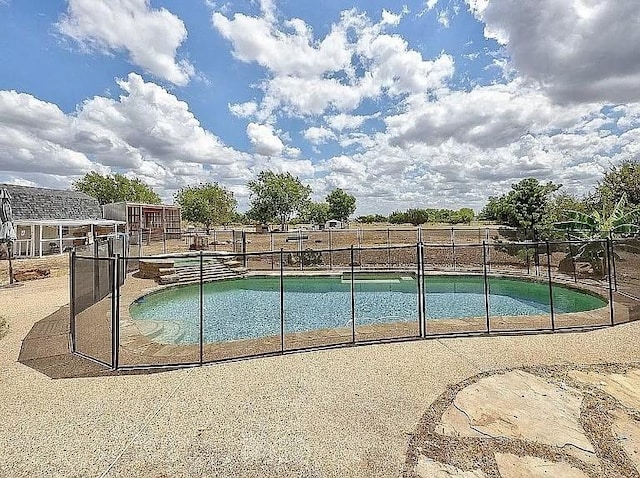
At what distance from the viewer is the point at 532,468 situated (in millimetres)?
2865

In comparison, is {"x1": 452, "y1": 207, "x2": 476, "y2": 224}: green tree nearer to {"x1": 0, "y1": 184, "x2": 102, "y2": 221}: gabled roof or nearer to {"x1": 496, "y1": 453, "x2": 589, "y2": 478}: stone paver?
{"x1": 0, "y1": 184, "x2": 102, "y2": 221}: gabled roof

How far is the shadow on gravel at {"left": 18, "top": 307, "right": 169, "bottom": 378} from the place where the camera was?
498 cm

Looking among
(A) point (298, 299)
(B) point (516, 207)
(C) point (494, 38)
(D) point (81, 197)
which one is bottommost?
(A) point (298, 299)

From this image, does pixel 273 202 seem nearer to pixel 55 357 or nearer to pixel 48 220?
pixel 48 220

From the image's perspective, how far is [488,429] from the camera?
3.43 metres

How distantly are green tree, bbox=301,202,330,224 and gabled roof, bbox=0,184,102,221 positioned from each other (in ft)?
75.2

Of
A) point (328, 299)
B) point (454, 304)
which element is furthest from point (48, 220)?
point (454, 304)

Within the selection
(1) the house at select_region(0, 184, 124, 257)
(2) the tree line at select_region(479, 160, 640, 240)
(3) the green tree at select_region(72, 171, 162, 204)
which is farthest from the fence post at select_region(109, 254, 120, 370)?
(3) the green tree at select_region(72, 171, 162, 204)

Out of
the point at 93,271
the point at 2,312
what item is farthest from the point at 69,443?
the point at 2,312

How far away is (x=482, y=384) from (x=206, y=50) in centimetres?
1417

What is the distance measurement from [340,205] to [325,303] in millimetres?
38174

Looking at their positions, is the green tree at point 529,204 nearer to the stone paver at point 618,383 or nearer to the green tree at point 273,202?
the stone paver at point 618,383

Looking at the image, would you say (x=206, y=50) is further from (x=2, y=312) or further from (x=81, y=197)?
(x=81, y=197)

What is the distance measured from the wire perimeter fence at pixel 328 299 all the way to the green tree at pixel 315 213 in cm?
2827
